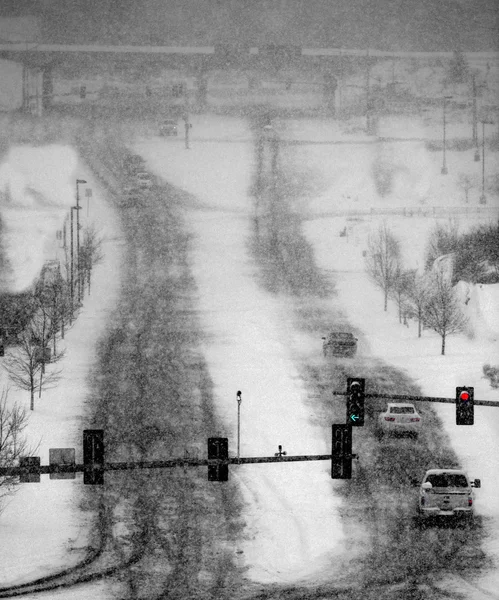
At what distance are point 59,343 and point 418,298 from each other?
20701mm

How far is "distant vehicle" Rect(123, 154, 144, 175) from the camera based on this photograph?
110875 millimetres

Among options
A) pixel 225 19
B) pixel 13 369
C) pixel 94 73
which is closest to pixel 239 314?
pixel 13 369

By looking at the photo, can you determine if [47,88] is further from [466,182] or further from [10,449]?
[10,449]

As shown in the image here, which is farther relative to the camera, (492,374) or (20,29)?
(20,29)

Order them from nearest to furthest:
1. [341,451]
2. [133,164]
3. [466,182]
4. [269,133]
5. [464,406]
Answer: [341,451] < [464,406] < [466,182] < [133,164] < [269,133]

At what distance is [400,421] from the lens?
47812mm

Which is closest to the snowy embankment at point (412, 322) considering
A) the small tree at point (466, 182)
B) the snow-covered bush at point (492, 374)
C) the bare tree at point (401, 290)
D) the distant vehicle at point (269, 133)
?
the snow-covered bush at point (492, 374)

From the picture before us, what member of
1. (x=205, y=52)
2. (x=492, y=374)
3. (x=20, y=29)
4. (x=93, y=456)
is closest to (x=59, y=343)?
(x=492, y=374)

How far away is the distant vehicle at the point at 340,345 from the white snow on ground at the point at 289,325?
192 centimetres

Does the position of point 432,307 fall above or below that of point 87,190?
below

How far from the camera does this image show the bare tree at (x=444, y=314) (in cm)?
6361

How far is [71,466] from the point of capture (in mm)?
25891

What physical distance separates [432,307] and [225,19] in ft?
377

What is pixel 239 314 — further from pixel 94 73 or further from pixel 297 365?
pixel 94 73
